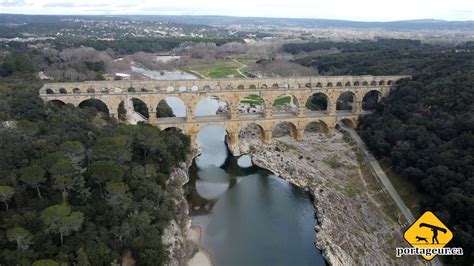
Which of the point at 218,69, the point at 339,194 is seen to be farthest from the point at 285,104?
the point at 218,69

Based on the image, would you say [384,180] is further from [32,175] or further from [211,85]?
[32,175]

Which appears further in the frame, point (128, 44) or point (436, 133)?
point (128, 44)

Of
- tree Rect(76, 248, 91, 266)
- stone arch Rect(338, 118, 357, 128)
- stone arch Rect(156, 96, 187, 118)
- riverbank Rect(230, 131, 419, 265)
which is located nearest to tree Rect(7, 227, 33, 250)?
tree Rect(76, 248, 91, 266)

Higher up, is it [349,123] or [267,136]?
[349,123]

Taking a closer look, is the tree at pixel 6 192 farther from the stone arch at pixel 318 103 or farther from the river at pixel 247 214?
the stone arch at pixel 318 103

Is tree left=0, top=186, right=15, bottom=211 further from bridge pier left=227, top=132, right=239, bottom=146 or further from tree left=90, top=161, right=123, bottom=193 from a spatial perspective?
bridge pier left=227, top=132, right=239, bottom=146

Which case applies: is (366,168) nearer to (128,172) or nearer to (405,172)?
(405,172)
